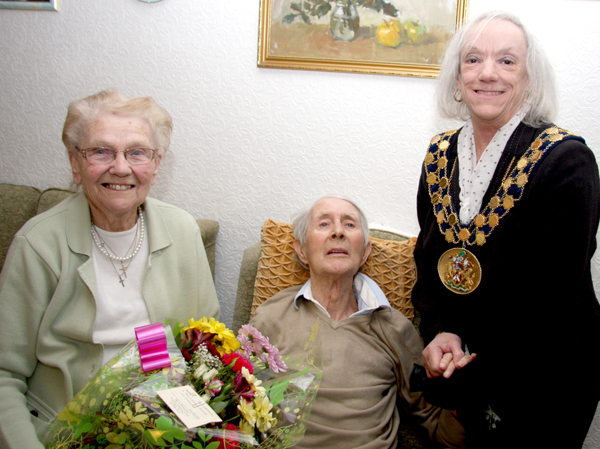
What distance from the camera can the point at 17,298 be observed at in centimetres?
120

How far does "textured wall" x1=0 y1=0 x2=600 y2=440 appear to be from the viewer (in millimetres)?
2021

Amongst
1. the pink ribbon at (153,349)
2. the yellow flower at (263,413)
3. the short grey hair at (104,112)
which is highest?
the short grey hair at (104,112)

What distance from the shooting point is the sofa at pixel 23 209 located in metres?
2.00

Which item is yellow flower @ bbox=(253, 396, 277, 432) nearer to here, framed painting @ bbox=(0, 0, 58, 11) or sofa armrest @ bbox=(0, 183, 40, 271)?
sofa armrest @ bbox=(0, 183, 40, 271)

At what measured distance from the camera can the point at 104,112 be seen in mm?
1303

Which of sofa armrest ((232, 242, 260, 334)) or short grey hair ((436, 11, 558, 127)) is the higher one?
short grey hair ((436, 11, 558, 127))

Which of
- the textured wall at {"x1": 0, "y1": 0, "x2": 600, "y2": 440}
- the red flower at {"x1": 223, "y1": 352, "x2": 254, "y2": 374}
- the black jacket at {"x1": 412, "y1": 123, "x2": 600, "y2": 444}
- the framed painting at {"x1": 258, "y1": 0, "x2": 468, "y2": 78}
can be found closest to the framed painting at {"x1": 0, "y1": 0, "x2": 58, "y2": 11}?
the textured wall at {"x1": 0, "y1": 0, "x2": 600, "y2": 440}

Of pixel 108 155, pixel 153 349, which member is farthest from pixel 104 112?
pixel 153 349

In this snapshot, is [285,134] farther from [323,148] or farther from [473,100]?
[473,100]

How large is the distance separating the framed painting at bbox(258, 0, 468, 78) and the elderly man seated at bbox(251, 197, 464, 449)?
0.72 metres

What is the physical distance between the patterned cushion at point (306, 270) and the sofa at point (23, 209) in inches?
14.7

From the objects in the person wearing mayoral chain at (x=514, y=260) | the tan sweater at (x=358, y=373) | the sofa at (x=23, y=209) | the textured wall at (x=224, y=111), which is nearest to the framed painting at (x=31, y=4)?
the textured wall at (x=224, y=111)

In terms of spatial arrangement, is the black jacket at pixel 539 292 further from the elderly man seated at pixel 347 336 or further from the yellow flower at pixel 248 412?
the yellow flower at pixel 248 412

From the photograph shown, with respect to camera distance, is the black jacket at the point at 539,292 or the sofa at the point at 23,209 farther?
the sofa at the point at 23,209
